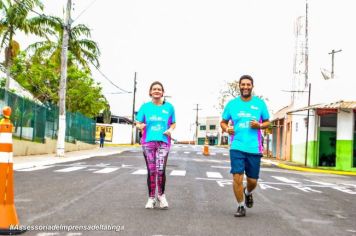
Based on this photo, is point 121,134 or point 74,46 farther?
point 121,134

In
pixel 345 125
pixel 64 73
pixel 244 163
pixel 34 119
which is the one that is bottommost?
pixel 244 163

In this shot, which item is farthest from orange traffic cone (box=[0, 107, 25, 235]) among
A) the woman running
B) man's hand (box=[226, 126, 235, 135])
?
man's hand (box=[226, 126, 235, 135])

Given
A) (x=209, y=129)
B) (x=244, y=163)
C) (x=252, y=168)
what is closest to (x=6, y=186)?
(x=244, y=163)

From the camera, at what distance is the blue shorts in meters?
7.93

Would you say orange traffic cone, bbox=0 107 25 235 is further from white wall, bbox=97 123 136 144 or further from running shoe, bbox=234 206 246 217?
white wall, bbox=97 123 136 144

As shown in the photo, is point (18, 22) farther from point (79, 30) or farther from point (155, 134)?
point (155, 134)

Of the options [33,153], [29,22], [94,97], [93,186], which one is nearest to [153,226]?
[93,186]

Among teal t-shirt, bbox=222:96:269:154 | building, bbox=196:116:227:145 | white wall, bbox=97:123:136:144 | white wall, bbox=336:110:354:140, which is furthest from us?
building, bbox=196:116:227:145

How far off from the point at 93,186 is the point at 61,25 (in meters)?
19.4

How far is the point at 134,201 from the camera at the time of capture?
9188 millimetres

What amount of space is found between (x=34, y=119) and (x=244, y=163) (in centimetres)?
2068

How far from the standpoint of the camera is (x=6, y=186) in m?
6.05

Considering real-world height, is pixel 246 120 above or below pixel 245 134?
above

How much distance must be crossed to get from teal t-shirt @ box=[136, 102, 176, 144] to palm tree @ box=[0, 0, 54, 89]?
22381 millimetres
